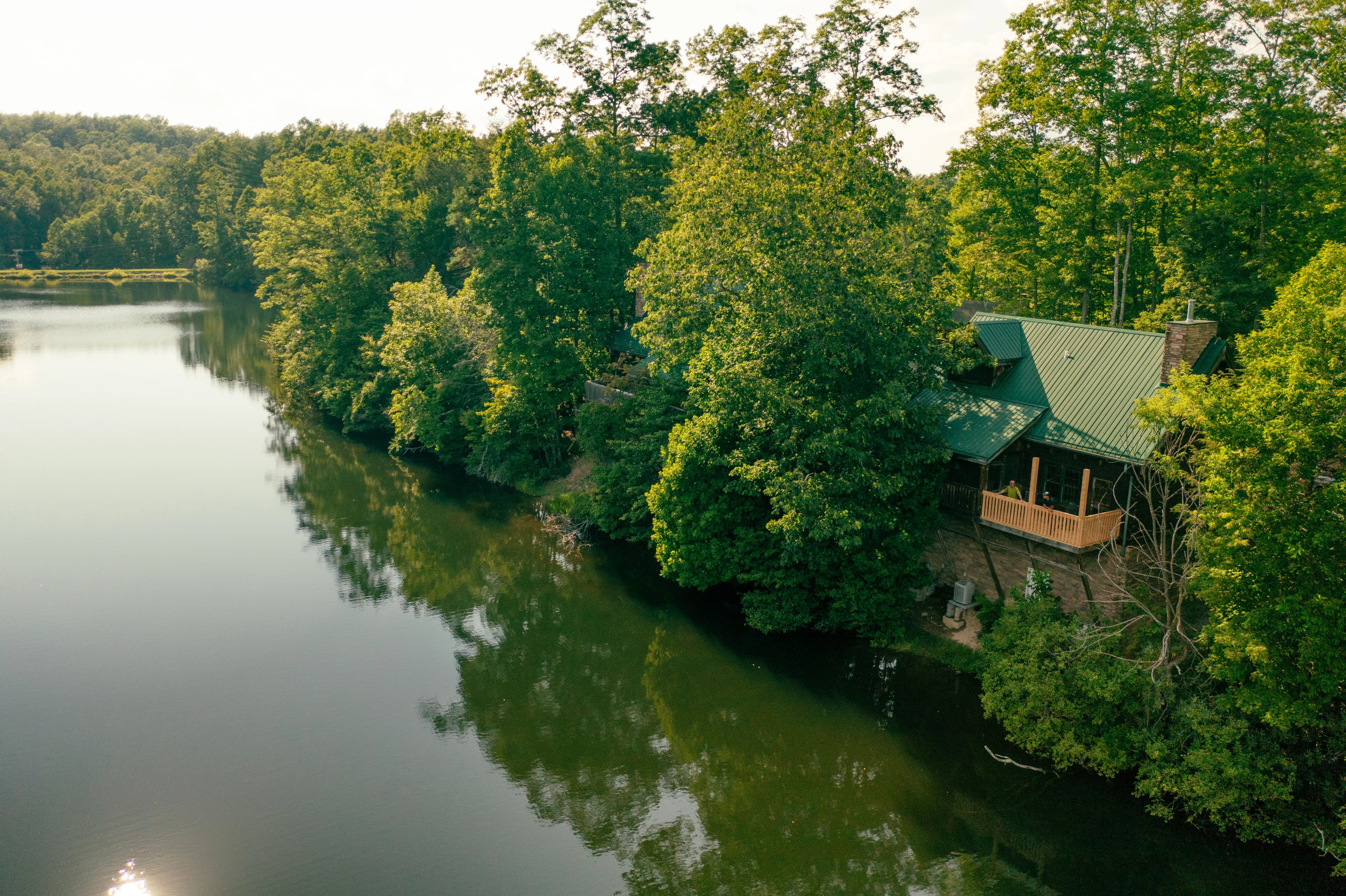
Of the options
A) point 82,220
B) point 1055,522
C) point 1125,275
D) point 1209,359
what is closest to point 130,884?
point 1055,522

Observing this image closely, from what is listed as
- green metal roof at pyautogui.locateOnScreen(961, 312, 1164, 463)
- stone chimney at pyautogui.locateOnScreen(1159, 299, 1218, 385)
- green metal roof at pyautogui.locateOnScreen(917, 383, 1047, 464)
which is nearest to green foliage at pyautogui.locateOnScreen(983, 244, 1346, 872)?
stone chimney at pyautogui.locateOnScreen(1159, 299, 1218, 385)

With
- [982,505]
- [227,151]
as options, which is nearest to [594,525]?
[982,505]

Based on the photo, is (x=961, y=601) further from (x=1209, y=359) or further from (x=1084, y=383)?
(x=1209, y=359)

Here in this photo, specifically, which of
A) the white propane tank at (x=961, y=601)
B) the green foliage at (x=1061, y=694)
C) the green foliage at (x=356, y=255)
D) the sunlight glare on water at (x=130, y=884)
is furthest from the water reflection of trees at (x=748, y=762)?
the green foliage at (x=356, y=255)

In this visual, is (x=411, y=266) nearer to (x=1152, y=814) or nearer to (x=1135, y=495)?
(x=1135, y=495)

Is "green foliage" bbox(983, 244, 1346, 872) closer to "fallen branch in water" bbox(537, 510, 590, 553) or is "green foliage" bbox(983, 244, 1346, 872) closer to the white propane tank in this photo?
the white propane tank
